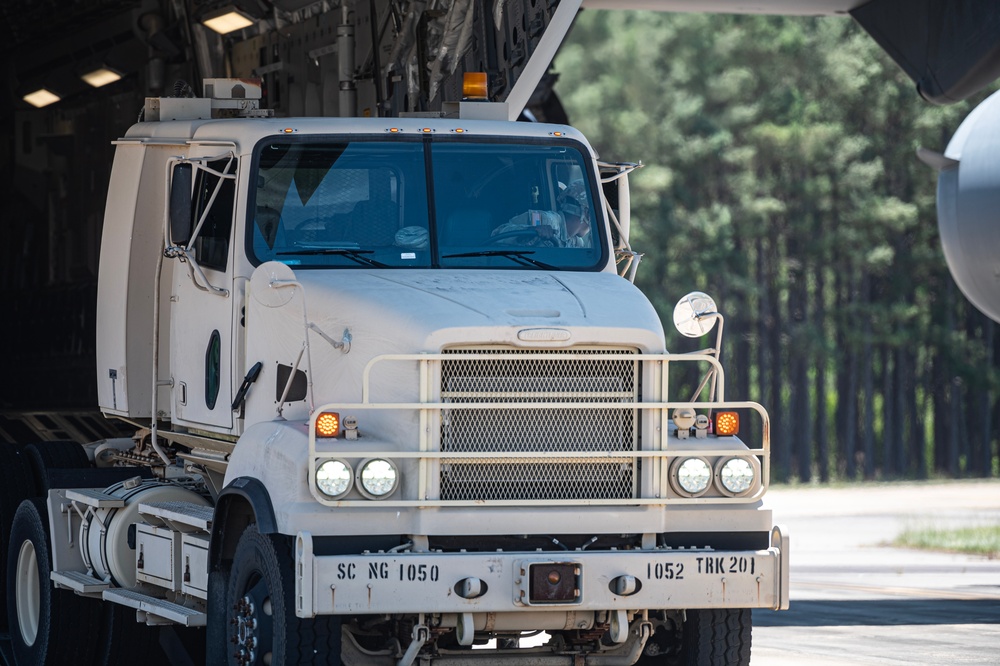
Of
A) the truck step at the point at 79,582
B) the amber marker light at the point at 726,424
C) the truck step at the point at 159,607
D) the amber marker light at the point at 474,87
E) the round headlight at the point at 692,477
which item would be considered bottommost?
the truck step at the point at 79,582

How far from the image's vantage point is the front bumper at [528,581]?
7.48 meters

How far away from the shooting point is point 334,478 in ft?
25.0

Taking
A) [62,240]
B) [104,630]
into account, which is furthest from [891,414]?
[104,630]

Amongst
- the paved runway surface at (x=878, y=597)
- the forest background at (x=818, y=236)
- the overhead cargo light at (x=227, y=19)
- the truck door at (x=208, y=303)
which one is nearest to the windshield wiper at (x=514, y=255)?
the truck door at (x=208, y=303)

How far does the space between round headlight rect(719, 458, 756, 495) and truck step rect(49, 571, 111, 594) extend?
4.09 m

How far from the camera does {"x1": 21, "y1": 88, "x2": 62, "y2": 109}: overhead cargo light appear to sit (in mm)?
16391

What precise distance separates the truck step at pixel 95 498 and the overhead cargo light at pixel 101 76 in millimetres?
5702

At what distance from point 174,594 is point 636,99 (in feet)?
133

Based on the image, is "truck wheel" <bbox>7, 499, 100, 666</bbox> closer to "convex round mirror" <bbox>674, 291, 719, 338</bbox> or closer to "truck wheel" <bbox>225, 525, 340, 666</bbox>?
"truck wheel" <bbox>225, 525, 340, 666</bbox>

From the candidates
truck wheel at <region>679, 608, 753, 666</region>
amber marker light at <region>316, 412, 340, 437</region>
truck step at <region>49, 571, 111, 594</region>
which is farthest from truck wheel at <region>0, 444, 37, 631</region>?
truck wheel at <region>679, 608, 753, 666</region>

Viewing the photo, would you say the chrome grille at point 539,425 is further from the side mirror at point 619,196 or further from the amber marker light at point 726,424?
the side mirror at point 619,196

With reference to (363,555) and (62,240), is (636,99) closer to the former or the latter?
(62,240)

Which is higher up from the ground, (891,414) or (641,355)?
(641,355)

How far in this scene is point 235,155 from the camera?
30.2 feet
